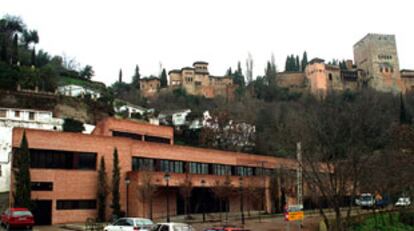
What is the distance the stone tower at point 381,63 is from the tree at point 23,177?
429 feet

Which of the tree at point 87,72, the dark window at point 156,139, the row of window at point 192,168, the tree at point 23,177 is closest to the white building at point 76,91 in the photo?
the tree at point 87,72

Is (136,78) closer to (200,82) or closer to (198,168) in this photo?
(200,82)

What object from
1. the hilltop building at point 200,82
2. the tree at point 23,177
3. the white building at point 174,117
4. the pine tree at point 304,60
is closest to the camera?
the tree at point 23,177

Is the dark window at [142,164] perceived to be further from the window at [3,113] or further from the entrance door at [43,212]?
the window at [3,113]

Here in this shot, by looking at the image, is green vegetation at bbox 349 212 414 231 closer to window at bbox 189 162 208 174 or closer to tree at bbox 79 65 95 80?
window at bbox 189 162 208 174

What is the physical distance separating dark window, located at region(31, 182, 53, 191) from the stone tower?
128m

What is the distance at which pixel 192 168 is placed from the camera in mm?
53719

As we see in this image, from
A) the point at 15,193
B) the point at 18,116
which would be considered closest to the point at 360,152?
the point at 15,193

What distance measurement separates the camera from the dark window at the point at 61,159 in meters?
40.6

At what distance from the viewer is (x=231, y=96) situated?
138 metres

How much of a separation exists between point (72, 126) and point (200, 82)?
80044mm

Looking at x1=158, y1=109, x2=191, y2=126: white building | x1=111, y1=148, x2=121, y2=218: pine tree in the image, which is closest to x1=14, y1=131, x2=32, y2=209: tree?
x1=111, y1=148, x2=121, y2=218: pine tree

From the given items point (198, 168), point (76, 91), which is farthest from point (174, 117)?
point (198, 168)

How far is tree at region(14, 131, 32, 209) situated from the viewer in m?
37.3
